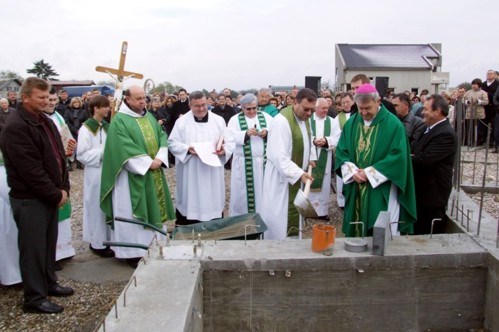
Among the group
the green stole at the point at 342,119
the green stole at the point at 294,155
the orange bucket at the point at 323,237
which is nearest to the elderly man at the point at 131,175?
the green stole at the point at 294,155

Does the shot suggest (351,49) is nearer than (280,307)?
No

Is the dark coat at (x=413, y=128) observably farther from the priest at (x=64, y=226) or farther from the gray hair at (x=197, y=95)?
the priest at (x=64, y=226)

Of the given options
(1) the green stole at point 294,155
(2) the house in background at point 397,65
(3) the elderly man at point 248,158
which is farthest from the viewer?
(2) the house in background at point 397,65

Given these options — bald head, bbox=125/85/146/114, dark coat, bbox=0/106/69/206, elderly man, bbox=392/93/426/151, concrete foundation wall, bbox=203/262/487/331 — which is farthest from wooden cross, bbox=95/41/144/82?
concrete foundation wall, bbox=203/262/487/331

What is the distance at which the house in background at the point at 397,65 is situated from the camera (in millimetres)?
32844

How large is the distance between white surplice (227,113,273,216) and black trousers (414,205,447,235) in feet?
7.11

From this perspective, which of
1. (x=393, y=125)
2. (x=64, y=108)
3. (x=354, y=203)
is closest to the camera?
(x=393, y=125)

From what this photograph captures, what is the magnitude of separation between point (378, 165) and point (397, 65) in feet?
105

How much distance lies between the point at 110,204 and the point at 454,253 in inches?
141

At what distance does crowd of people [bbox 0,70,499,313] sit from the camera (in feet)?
12.7

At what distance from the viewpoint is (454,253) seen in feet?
11.2

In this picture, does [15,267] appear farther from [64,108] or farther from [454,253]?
[64,108]

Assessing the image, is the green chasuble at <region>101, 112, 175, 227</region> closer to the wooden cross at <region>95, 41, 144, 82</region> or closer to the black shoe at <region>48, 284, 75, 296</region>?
the black shoe at <region>48, 284, 75, 296</region>

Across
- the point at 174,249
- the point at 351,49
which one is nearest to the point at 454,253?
the point at 174,249
